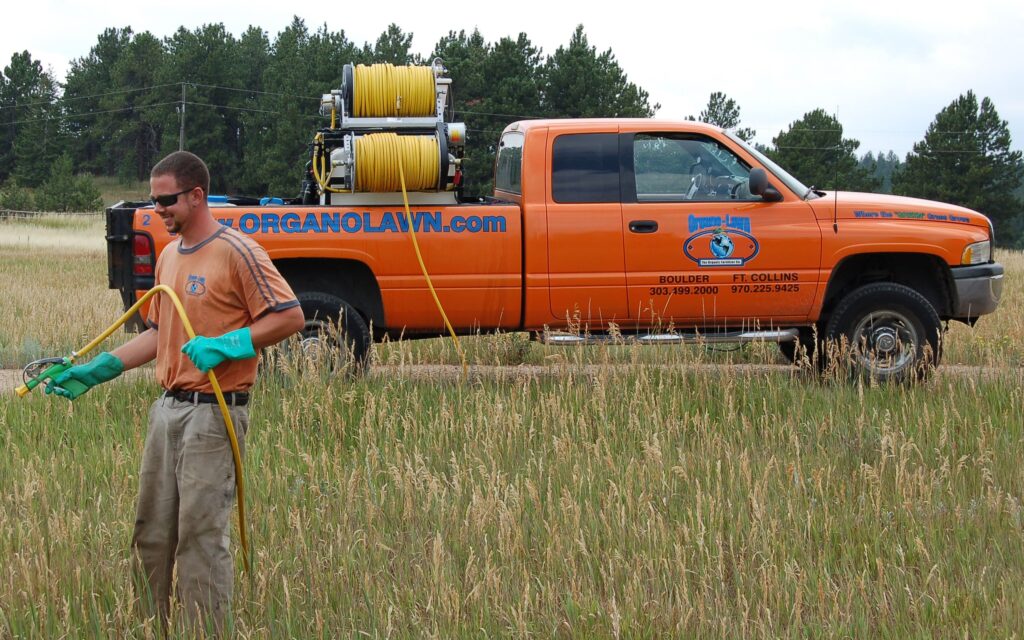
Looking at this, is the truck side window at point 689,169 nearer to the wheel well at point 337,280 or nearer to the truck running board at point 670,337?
the truck running board at point 670,337

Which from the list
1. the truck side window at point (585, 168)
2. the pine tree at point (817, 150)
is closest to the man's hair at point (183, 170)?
the truck side window at point (585, 168)

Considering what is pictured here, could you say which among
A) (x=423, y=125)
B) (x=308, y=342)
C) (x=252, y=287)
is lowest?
(x=308, y=342)

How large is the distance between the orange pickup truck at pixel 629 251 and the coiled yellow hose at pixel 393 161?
0.67 ft

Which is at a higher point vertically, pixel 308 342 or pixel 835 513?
pixel 308 342

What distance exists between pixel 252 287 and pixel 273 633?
48.8 inches

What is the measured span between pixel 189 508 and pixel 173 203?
3.53 ft

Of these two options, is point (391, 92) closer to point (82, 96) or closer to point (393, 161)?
point (393, 161)

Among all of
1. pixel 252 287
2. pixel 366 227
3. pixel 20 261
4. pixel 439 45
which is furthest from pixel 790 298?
pixel 439 45

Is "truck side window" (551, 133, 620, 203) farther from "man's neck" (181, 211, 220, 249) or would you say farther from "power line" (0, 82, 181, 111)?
"power line" (0, 82, 181, 111)

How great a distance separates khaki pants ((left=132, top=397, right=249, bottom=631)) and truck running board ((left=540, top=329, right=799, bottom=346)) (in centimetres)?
429

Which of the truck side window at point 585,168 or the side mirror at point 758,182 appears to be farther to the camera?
the truck side window at point 585,168

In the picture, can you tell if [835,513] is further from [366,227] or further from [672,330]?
[366,227]

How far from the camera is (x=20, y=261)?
90.1 ft

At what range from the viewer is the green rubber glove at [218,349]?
3.92m
